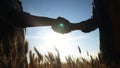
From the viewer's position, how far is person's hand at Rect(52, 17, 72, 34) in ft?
15.7

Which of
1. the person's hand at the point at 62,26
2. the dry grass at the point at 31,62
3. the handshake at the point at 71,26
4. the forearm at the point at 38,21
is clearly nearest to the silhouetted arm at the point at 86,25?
the handshake at the point at 71,26

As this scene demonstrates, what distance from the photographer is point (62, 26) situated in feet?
16.5

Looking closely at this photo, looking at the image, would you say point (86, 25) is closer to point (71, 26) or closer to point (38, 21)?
point (71, 26)

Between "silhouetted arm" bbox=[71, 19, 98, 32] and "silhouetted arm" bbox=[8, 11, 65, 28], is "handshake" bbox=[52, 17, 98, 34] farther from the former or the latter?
"silhouetted arm" bbox=[8, 11, 65, 28]

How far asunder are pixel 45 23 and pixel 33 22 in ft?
1.20

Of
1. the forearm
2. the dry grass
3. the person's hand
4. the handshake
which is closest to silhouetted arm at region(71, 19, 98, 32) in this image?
the handshake

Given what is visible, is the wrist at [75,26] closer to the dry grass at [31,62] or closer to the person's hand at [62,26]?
the person's hand at [62,26]

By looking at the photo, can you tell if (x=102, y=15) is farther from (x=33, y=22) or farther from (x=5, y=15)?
(x=5, y=15)

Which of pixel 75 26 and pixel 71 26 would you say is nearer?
pixel 71 26

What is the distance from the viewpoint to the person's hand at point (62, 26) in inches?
189

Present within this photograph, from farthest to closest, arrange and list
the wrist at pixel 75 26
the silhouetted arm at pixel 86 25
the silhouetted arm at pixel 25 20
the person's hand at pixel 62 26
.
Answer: the wrist at pixel 75 26
the silhouetted arm at pixel 86 25
the person's hand at pixel 62 26
the silhouetted arm at pixel 25 20

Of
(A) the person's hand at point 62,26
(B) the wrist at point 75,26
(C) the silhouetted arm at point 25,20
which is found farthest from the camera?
(B) the wrist at point 75,26

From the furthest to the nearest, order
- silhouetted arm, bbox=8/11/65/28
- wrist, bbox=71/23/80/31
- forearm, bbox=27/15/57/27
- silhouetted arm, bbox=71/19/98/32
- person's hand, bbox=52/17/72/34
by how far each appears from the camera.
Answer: wrist, bbox=71/23/80/31
silhouetted arm, bbox=71/19/98/32
person's hand, bbox=52/17/72/34
forearm, bbox=27/15/57/27
silhouetted arm, bbox=8/11/65/28

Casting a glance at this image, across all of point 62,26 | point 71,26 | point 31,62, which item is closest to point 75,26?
point 71,26
